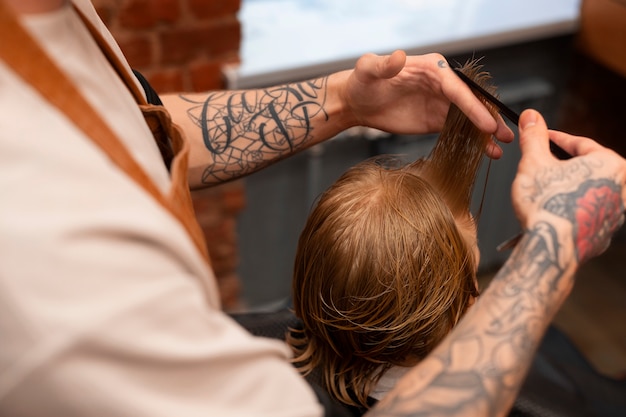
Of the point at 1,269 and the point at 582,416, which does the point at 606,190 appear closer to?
the point at 1,269

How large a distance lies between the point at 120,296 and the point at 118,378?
0.21ft

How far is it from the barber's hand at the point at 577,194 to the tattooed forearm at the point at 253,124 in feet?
1.66

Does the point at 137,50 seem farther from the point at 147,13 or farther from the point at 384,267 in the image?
the point at 384,267

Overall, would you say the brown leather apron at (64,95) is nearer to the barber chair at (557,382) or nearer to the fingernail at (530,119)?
the fingernail at (530,119)

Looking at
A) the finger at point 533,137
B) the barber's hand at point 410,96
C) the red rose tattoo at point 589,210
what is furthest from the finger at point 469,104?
the red rose tattoo at point 589,210

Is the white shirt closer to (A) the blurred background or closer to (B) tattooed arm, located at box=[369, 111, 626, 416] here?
(B) tattooed arm, located at box=[369, 111, 626, 416]

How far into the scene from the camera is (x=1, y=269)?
1.69 ft

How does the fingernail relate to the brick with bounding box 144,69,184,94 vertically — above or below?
above

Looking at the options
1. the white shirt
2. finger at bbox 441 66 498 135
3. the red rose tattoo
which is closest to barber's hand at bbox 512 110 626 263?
the red rose tattoo

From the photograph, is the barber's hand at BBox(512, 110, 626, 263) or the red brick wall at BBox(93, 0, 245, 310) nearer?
the barber's hand at BBox(512, 110, 626, 263)

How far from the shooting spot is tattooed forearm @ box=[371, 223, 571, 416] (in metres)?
0.72

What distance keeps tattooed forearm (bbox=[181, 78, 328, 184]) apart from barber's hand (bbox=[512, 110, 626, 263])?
507 mm

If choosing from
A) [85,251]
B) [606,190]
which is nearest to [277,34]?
[606,190]

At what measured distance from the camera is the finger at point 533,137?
33.8 inches
